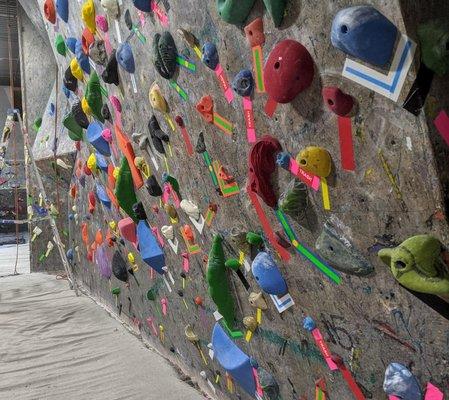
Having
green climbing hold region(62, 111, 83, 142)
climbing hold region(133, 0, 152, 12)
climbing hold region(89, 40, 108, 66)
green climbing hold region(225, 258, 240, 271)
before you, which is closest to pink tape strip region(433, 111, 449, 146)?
green climbing hold region(225, 258, 240, 271)

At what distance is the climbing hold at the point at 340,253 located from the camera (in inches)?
34.3

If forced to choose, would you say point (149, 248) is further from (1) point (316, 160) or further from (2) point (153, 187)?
(1) point (316, 160)

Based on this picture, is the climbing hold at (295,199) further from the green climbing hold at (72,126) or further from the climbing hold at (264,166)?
the green climbing hold at (72,126)

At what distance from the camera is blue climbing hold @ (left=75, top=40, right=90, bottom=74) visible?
7.02 ft

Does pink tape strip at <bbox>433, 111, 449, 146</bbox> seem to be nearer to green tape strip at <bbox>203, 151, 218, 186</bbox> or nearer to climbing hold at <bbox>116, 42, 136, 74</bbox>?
green tape strip at <bbox>203, 151, 218, 186</bbox>

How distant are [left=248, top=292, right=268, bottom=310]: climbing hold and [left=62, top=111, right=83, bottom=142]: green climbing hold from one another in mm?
1788

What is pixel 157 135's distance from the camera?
1.57m

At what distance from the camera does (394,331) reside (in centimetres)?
86

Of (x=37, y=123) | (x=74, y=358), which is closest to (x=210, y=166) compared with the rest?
(x=74, y=358)

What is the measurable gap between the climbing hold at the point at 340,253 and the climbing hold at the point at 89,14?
4.72 ft

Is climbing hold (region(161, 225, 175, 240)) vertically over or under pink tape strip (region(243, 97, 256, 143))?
under

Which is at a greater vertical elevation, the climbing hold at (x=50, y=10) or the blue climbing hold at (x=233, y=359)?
the climbing hold at (x=50, y=10)

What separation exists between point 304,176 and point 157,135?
77 cm

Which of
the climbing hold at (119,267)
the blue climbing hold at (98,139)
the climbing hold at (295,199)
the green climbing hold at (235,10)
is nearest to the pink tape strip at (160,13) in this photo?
the green climbing hold at (235,10)
